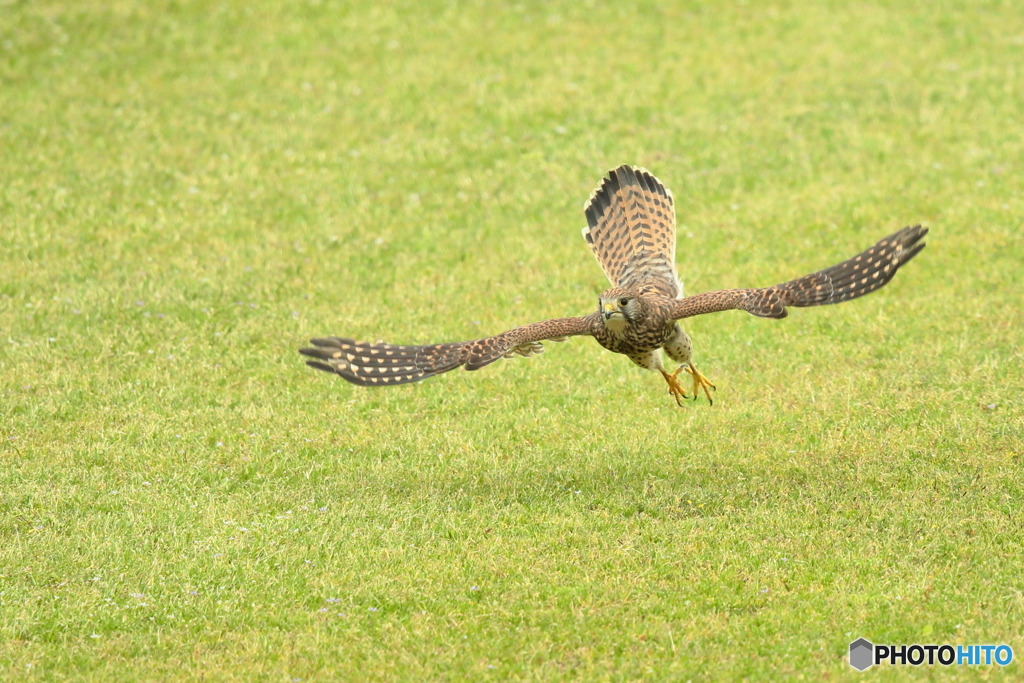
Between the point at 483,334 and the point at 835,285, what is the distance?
580 centimetres

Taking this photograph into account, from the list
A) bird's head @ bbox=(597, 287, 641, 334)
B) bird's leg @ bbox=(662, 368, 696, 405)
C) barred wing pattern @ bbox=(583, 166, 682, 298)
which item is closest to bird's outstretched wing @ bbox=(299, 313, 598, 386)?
bird's head @ bbox=(597, 287, 641, 334)

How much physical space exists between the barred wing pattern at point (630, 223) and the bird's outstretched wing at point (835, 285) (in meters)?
2.23

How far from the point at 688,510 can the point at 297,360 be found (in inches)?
221

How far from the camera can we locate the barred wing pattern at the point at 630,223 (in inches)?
518

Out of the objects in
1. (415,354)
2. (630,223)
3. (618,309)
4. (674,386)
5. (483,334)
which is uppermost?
(630,223)

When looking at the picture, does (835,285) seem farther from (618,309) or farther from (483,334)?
(483,334)

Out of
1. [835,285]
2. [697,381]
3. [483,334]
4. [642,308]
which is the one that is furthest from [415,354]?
[483,334]

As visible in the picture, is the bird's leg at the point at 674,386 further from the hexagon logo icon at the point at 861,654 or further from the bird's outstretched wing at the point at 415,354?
the hexagon logo icon at the point at 861,654

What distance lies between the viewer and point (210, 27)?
24.9m

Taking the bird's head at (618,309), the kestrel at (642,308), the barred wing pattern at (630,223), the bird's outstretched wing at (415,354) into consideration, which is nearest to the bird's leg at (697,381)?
the kestrel at (642,308)

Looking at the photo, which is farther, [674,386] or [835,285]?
[674,386]

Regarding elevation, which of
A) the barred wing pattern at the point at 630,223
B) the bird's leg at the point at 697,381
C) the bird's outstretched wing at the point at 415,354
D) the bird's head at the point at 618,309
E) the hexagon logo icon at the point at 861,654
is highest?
the barred wing pattern at the point at 630,223

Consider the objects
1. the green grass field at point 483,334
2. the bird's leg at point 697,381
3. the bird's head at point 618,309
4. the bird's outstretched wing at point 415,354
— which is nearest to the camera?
the green grass field at point 483,334

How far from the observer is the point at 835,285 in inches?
408
